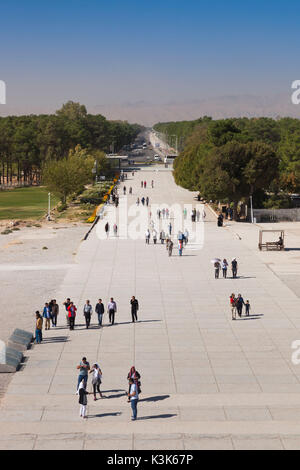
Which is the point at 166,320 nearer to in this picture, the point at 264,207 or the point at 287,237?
the point at 287,237

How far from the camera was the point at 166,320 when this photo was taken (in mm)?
22641

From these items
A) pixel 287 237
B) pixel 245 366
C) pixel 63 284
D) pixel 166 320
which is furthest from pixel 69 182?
pixel 245 366

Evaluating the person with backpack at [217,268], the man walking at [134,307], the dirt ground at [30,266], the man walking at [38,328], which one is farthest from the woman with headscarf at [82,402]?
the person with backpack at [217,268]

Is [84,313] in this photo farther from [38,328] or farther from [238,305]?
[238,305]

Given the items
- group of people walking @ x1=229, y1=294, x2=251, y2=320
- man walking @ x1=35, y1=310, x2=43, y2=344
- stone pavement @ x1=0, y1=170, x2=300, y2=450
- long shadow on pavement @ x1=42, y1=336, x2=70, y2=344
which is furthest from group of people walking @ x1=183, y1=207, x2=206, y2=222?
man walking @ x1=35, y1=310, x2=43, y2=344

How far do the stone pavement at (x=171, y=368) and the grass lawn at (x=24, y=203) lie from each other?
3080 cm

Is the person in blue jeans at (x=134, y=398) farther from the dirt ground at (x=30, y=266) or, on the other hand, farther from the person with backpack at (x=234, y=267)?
the person with backpack at (x=234, y=267)

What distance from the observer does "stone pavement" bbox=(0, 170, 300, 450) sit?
41.3 feet

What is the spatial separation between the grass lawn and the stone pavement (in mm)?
30802

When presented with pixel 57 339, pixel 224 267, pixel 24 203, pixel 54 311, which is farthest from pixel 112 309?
pixel 24 203

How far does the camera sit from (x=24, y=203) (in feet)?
238

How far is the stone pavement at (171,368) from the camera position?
41.3ft

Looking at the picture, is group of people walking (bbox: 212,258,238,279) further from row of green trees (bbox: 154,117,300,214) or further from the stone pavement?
row of green trees (bbox: 154,117,300,214)

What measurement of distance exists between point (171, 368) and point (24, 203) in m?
58.4
